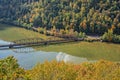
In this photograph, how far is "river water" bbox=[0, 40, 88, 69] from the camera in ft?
218

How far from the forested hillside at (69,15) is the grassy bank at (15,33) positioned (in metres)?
3.31

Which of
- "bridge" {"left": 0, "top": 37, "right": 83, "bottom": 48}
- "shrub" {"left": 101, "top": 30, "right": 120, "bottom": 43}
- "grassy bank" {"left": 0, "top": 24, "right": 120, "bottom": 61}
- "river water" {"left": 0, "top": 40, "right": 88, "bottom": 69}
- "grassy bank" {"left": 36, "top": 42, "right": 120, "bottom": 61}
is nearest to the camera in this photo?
"river water" {"left": 0, "top": 40, "right": 88, "bottom": 69}

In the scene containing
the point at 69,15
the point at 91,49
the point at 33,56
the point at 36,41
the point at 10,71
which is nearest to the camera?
the point at 10,71

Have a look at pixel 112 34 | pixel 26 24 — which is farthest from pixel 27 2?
pixel 112 34

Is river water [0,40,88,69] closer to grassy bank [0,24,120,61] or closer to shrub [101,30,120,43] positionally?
grassy bank [0,24,120,61]

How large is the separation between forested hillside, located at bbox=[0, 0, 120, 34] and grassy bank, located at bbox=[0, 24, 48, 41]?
130 inches

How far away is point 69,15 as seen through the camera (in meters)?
94.5

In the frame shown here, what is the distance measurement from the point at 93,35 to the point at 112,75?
5087 cm

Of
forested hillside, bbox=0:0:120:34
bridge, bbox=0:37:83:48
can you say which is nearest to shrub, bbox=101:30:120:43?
forested hillside, bbox=0:0:120:34

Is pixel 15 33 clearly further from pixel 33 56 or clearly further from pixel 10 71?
pixel 10 71

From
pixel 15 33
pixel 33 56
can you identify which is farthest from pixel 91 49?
pixel 15 33

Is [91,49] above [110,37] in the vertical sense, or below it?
below

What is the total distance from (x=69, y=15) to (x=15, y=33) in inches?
591

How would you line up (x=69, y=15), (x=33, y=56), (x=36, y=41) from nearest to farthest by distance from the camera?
1. (x=33, y=56)
2. (x=36, y=41)
3. (x=69, y=15)
